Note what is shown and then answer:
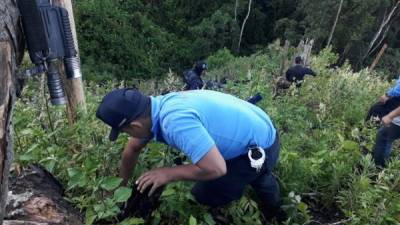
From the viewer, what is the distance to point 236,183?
119 inches

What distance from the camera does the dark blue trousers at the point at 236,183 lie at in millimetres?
2984

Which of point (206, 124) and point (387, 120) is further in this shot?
point (387, 120)

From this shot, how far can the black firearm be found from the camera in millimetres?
2533

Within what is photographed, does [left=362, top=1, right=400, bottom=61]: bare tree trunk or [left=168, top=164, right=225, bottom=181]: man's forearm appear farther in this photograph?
[left=362, top=1, right=400, bottom=61]: bare tree trunk

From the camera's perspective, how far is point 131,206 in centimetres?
307

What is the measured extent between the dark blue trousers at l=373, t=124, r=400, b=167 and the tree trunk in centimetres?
343

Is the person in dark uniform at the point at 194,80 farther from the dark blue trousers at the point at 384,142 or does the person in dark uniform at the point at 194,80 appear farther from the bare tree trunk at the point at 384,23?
the bare tree trunk at the point at 384,23

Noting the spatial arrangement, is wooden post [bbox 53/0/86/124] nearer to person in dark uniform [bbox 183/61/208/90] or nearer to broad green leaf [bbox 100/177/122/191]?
broad green leaf [bbox 100/177/122/191]

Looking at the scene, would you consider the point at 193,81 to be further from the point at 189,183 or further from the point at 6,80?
the point at 6,80

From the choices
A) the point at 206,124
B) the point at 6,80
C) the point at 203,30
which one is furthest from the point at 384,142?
the point at 203,30

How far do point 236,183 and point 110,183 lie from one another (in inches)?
30.2

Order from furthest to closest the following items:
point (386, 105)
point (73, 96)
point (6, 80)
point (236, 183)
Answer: point (386, 105)
point (73, 96)
point (236, 183)
point (6, 80)

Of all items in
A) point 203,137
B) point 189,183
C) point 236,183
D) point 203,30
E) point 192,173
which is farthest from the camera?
point 203,30

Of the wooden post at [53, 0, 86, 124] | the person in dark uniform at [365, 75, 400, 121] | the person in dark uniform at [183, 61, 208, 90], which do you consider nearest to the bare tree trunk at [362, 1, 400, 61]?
the person in dark uniform at [183, 61, 208, 90]
